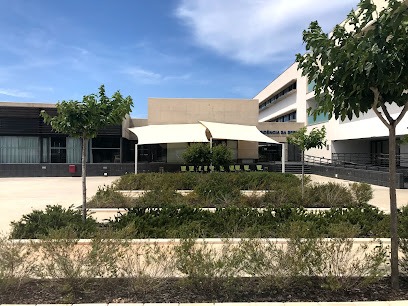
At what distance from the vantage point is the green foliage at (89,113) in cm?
763

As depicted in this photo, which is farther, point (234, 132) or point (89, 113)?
point (234, 132)

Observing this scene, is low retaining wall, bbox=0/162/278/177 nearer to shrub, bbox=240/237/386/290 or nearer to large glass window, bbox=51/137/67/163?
large glass window, bbox=51/137/67/163

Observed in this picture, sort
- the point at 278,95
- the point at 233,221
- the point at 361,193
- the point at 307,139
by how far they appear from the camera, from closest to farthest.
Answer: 1. the point at 233,221
2. the point at 361,193
3. the point at 307,139
4. the point at 278,95

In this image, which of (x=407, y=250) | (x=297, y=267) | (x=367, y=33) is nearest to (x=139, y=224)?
(x=297, y=267)

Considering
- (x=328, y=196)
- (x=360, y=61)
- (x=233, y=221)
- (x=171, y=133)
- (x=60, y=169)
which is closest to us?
(x=360, y=61)

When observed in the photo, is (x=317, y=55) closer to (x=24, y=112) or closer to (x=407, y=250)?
(x=407, y=250)

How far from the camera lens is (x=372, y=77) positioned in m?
3.75

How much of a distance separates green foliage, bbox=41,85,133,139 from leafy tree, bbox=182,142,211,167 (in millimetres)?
16147

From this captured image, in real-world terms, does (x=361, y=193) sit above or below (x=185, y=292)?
above

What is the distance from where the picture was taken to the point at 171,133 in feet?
88.1

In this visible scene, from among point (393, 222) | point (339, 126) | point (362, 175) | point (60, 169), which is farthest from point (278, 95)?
point (393, 222)

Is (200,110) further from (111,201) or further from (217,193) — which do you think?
(111,201)

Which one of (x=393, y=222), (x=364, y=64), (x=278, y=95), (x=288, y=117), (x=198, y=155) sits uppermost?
(x=278, y=95)

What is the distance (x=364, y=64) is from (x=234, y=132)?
23.9 m
